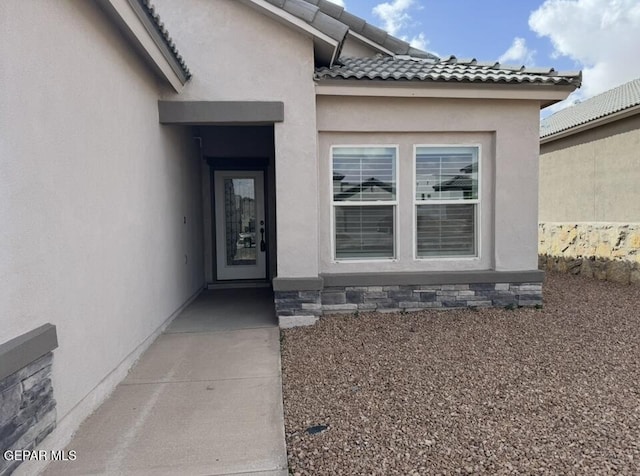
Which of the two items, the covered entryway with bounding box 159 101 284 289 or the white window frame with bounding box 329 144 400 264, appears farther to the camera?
the covered entryway with bounding box 159 101 284 289

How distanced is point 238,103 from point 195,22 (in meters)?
1.31

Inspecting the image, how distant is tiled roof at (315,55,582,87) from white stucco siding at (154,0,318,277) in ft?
1.71

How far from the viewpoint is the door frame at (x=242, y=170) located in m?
8.43

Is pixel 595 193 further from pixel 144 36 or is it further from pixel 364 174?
pixel 144 36

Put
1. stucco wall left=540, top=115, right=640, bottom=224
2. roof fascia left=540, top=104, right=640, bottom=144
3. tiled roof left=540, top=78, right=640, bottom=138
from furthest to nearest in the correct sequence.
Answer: tiled roof left=540, top=78, right=640, bottom=138 < stucco wall left=540, top=115, right=640, bottom=224 < roof fascia left=540, top=104, right=640, bottom=144

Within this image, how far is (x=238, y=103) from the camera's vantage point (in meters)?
5.47

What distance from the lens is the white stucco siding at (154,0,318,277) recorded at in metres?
5.41

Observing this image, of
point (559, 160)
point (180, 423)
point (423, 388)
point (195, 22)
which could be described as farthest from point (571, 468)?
point (559, 160)

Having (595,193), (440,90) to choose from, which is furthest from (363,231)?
(595,193)

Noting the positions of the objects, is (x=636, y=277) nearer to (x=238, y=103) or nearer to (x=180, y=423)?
(x=238, y=103)

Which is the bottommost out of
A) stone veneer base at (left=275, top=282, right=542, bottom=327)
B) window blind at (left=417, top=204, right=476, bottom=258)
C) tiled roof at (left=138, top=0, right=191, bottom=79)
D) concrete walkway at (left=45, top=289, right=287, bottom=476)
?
concrete walkway at (left=45, top=289, right=287, bottom=476)

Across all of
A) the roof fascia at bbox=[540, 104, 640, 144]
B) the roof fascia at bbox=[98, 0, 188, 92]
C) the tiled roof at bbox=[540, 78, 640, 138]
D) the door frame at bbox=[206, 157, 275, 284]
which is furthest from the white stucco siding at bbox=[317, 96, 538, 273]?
the tiled roof at bbox=[540, 78, 640, 138]

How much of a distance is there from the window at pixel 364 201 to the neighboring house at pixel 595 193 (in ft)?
20.2

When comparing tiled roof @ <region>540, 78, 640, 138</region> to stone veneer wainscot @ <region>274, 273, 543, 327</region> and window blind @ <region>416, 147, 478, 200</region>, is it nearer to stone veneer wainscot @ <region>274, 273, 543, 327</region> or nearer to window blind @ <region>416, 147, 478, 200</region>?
window blind @ <region>416, 147, 478, 200</region>
